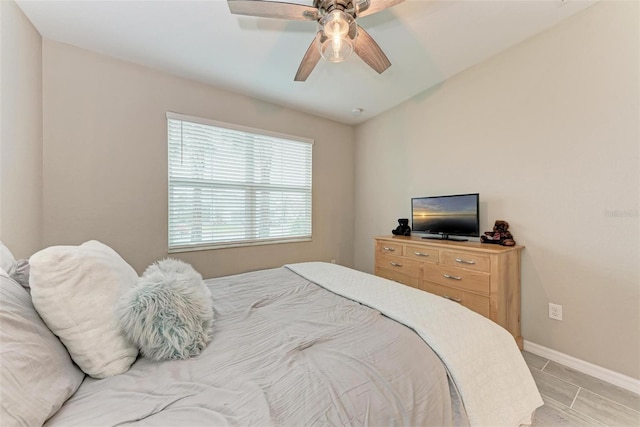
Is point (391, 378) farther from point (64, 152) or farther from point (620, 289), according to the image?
point (64, 152)

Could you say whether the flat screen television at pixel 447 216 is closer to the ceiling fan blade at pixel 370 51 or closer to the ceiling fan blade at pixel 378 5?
the ceiling fan blade at pixel 370 51

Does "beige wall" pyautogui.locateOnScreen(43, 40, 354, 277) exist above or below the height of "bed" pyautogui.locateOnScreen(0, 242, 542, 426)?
above

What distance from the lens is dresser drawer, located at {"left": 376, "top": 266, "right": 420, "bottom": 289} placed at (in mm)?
2619

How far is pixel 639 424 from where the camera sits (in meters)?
1.42

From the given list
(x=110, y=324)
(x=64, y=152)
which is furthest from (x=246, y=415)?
(x=64, y=152)

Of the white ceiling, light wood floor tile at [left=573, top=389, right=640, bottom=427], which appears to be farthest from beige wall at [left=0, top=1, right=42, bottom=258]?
light wood floor tile at [left=573, top=389, right=640, bottom=427]

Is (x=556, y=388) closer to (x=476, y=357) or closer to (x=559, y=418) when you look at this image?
(x=559, y=418)

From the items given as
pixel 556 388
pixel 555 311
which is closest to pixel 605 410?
pixel 556 388

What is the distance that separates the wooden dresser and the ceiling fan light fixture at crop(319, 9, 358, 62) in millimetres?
1823

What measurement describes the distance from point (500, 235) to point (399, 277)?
1.05 metres

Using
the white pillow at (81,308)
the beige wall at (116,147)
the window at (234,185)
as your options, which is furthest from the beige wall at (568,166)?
the white pillow at (81,308)

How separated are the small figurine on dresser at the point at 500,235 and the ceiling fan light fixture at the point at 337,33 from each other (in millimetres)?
1998

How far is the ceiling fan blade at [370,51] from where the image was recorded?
1.68m

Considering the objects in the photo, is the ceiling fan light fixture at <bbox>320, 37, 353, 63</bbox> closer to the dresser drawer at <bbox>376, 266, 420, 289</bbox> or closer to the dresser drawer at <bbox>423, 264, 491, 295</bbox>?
the dresser drawer at <bbox>423, 264, 491, 295</bbox>
